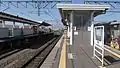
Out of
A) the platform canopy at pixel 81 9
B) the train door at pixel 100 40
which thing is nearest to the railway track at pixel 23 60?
the train door at pixel 100 40

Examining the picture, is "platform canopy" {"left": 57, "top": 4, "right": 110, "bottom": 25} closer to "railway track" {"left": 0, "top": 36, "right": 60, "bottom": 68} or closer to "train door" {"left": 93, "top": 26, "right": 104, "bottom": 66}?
A: "railway track" {"left": 0, "top": 36, "right": 60, "bottom": 68}

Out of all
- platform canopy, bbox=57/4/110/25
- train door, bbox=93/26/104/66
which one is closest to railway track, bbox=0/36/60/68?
train door, bbox=93/26/104/66

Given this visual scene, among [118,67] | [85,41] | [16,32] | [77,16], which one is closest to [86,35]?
[85,41]

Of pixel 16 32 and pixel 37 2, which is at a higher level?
pixel 37 2

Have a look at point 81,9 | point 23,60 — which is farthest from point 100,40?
point 81,9

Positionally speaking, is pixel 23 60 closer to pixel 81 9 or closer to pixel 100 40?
pixel 100 40

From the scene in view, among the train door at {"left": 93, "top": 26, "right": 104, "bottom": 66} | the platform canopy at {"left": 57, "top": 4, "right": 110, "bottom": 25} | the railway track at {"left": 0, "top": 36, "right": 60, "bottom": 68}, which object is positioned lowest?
the railway track at {"left": 0, "top": 36, "right": 60, "bottom": 68}

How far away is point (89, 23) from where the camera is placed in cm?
2133

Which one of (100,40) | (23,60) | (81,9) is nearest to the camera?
(100,40)

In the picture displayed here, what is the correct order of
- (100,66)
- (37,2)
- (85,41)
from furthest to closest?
(37,2), (85,41), (100,66)

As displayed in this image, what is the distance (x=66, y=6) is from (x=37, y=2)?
18.9m

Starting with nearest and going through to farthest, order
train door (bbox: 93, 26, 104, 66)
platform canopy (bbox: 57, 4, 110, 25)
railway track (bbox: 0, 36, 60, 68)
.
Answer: train door (bbox: 93, 26, 104, 66) → railway track (bbox: 0, 36, 60, 68) → platform canopy (bbox: 57, 4, 110, 25)

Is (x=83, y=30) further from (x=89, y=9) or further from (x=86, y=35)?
(x=89, y=9)

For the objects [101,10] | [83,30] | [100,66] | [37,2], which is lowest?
[100,66]
